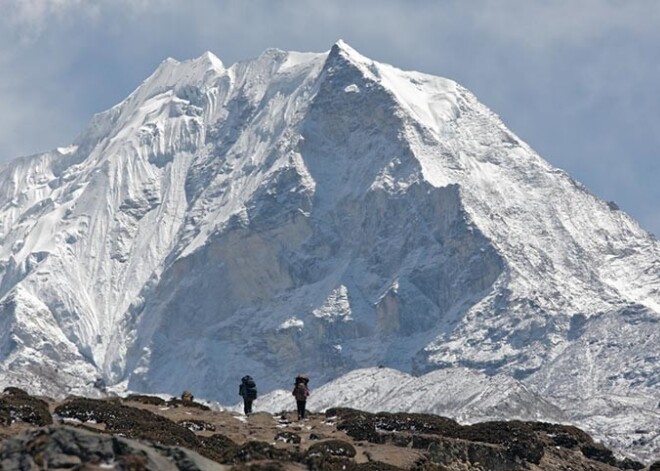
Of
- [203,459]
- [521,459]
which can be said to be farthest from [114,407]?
[203,459]

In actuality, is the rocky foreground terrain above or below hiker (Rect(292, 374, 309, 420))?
below

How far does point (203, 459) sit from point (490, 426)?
89.3ft

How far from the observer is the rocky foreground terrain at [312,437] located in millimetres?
60062

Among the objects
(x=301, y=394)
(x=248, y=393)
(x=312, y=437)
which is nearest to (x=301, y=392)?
(x=301, y=394)

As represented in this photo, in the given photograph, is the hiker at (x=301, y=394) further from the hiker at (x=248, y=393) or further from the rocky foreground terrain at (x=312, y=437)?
the hiker at (x=248, y=393)

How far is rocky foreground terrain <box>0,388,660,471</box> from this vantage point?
2365 inches

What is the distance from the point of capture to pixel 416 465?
6731 centimetres

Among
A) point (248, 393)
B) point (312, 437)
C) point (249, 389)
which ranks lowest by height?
point (312, 437)

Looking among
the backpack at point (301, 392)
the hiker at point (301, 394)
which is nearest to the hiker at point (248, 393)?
the hiker at point (301, 394)

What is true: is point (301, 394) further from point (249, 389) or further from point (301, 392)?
point (249, 389)

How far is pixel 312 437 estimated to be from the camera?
72812 mm

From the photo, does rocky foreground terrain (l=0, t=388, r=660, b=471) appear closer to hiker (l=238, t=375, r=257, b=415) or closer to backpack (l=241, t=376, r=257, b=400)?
hiker (l=238, t=375, r=257, b=415)

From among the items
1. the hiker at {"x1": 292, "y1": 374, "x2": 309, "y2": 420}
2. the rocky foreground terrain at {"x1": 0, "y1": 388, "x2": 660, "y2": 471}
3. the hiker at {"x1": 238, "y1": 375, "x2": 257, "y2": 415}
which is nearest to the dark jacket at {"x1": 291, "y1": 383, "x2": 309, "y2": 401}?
the hiker at {"x1": 292, "y1": 374, "x2": 309, "y2": 420}

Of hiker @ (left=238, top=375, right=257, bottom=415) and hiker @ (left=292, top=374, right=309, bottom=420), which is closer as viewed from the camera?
hiker @ (left=292, top=374, right=309, bottom=420)
